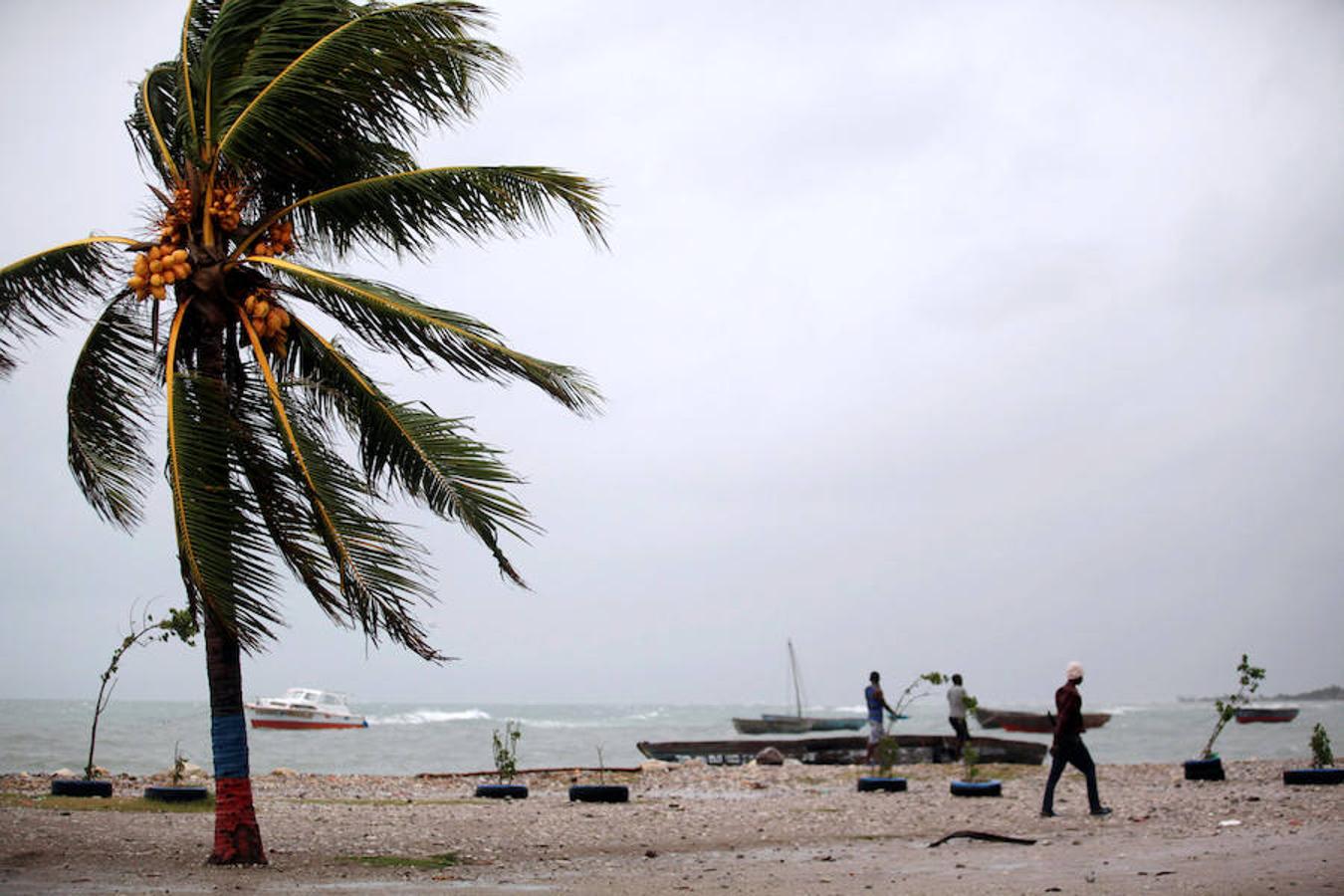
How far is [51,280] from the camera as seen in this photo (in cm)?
1103

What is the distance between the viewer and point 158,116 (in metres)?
11.1

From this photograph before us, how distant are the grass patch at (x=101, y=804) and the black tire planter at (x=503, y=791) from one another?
165 inches

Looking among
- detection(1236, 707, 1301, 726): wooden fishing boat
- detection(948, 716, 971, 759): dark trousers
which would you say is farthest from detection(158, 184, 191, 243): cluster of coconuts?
detection(1236, 707, 1301, 726): wooden fishing boat

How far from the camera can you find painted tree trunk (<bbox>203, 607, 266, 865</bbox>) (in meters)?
10.0

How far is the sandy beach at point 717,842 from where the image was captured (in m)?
9.26

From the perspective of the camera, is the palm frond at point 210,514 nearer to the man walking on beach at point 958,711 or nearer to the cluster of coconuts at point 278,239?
the cluster of coconuts at point 278,239

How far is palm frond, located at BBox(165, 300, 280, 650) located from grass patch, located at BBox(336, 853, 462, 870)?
9.31 ft

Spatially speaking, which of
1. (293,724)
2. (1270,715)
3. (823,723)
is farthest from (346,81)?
(1270,715)

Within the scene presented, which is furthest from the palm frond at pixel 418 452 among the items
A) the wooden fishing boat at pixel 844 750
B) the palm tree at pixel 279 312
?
the wooden fishing boat at pixel 844 750

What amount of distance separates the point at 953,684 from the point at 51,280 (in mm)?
18372

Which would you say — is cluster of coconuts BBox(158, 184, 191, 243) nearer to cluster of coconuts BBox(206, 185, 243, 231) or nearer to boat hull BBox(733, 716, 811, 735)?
cluster of coconuts BBox(206, 185, 243, 231)

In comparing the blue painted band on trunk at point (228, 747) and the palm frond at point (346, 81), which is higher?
the palm frond at point (346, 81)

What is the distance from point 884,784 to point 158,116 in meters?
14.8

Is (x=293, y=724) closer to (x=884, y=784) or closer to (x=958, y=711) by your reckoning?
(x=958, y=711)
